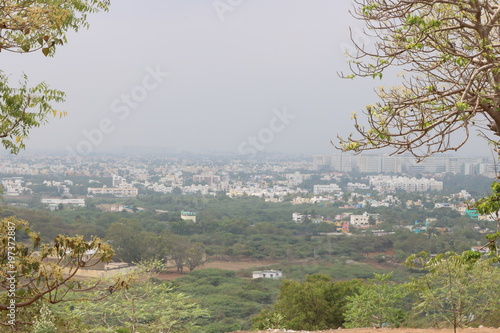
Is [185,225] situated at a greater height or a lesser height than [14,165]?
lesser

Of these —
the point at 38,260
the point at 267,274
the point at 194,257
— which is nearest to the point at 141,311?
the point at 38,260

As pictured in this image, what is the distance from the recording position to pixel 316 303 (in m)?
8.26

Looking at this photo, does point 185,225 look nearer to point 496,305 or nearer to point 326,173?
point 496,305

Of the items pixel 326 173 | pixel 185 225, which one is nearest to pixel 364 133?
pixel 185 225

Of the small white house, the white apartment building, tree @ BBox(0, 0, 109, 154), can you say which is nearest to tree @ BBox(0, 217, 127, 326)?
tree @ BBox(0, 0, 109, 154)

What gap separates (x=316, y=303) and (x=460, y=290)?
367cm

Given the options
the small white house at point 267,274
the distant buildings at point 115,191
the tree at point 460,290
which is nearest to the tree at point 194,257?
the small white house at point 267,274

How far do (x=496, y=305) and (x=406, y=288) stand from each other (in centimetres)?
96

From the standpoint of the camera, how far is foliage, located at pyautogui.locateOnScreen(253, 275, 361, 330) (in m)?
8.15

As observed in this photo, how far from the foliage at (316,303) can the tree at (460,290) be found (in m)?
2.85

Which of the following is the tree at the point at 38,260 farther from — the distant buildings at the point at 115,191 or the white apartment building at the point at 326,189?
the white apartment building at the point at 326,189

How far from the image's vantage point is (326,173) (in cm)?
6950

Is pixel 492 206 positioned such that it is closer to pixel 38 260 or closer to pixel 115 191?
pixel 38 260

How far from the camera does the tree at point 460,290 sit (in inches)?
188
